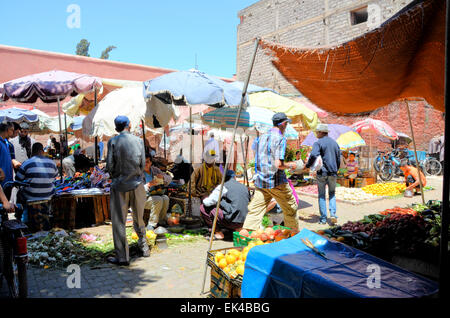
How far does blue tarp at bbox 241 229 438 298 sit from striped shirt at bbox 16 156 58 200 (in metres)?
4.39

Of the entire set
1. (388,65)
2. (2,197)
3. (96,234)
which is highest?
(388,65)

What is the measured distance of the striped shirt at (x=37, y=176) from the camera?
5.48 meters

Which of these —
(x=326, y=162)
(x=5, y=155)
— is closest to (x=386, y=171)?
(x=326, y=162)

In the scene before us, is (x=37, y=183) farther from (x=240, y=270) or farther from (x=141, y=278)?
(x=240, y=270)

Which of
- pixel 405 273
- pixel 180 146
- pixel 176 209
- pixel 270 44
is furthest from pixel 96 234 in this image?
pixel 180 146

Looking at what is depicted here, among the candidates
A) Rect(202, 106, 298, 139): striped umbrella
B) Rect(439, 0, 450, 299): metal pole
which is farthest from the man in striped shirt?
Rect(439, 0, 450, 299): metal pole

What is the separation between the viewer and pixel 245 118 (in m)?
8.08

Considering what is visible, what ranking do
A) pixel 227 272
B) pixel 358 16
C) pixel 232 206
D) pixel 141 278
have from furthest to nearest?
pixel 358 16, pixel 232 206, pixel 141 278, pixel 227 272

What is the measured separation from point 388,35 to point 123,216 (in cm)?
395

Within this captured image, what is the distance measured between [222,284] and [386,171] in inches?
566

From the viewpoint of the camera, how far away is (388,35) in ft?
9.36

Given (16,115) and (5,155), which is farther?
(16,115)
